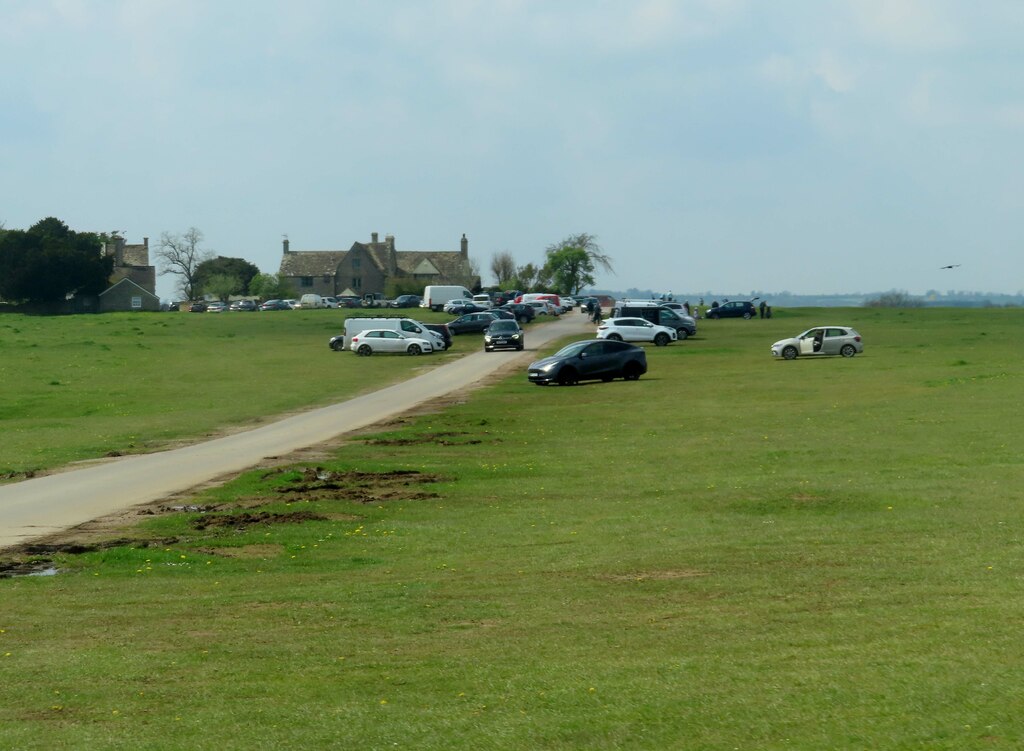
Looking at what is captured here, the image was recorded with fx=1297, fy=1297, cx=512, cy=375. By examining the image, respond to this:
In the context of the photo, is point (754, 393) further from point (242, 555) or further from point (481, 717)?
point (481, 717)

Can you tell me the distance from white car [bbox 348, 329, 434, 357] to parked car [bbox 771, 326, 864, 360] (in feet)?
61.8

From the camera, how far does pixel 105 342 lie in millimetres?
73562

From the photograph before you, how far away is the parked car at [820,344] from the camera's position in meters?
54.7

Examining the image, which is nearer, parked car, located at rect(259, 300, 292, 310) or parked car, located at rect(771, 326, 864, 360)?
parked car, located at rect(771, 326, 864, 360)

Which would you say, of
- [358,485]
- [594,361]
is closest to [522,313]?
[594,361]

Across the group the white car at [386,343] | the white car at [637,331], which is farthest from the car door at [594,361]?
the white car at [637,331]

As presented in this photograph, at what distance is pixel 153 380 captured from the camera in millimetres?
49250

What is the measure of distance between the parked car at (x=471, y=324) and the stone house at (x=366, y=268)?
88292mm

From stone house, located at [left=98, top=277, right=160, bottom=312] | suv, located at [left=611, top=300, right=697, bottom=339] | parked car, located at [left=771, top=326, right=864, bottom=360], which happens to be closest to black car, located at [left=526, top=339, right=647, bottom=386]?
parked car, located at [left=771, top=326, right=864, bottom=360]

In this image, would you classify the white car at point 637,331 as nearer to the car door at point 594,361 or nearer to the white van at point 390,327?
the white van at point 390,327

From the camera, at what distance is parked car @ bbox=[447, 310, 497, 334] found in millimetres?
76875

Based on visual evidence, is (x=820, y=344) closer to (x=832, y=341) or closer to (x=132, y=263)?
(x=832, y=341)

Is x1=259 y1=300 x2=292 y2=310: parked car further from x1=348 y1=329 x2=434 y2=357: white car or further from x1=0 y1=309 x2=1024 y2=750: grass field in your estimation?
x1=0 y1=309 x2=1024 y2=750: grass field

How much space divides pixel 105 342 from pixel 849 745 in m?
71.0
